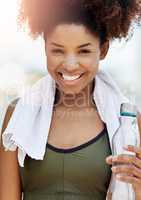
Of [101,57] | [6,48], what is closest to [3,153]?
[101,57]

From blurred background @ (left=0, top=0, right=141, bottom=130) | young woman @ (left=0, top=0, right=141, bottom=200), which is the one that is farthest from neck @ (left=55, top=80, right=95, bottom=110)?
blurred background @ (left=0, top=0, right=141, bottom=130)

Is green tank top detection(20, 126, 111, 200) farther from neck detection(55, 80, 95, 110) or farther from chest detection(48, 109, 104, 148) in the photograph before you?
neck detection(55, 80, 95, 110)

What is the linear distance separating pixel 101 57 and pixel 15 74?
410 millimetres

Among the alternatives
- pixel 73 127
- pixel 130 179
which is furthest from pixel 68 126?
pixel 130 179

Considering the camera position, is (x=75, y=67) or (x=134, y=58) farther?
(x=134, y=58)

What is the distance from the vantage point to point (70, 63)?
1.06 m

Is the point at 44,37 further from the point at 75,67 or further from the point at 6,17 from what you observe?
the point at 6,17

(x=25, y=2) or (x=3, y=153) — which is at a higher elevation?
(x=25, y=2)

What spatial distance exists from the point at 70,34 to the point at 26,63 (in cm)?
44

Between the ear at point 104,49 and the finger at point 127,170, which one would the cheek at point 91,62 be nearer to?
the ear at point 104,49

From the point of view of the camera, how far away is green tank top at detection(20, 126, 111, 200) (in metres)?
1.08

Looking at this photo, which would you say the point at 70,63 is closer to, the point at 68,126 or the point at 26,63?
the point at 68,126

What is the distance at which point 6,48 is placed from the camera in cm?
147

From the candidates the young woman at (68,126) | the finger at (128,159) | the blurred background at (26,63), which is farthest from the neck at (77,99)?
the finger at (128,159)
